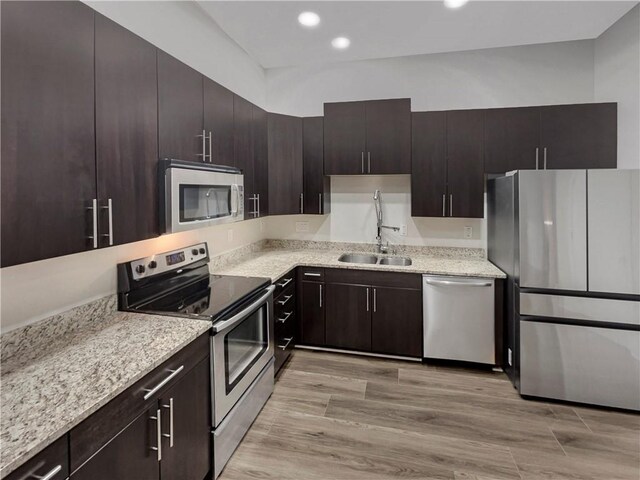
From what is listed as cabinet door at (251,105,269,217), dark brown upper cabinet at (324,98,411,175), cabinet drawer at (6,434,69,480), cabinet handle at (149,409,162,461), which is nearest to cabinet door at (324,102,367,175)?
dark brown upper cabinet at (324,98,411,175)


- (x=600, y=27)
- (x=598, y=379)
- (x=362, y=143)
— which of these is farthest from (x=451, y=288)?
(x=600, y=27)

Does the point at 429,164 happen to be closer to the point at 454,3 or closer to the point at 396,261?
the point at 396,261

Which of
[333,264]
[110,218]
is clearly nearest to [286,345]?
[333,264]

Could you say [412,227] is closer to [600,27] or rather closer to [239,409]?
[600,27]

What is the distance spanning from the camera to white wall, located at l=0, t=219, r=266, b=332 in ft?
4.70

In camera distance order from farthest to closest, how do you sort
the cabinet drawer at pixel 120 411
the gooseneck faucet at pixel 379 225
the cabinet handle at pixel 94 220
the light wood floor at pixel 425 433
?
the gooseneck faucet at pixel 379 225
the light wood floor at pixel 425 433
the cabinet handle at pixel 94 220
the cabinet drawer at pixel 120 411

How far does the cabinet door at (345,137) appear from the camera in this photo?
3443 millimetres

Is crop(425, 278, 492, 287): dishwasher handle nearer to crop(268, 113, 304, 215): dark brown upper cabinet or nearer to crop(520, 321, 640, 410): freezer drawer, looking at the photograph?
crop(520, 321, 640, 410): freezer drawer

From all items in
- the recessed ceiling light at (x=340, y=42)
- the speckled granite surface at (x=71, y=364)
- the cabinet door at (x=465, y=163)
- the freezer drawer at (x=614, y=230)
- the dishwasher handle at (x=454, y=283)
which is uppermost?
the recessed ceiling light at (x=340, y=42)

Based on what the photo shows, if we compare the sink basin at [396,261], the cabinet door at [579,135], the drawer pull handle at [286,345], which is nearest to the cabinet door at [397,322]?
the sink basin at [396,261]

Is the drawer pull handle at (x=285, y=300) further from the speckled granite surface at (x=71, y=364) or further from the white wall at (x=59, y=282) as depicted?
the speckled granite surface at (x=71, y=364)

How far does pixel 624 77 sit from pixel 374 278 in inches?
102

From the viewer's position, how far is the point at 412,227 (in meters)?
3.69

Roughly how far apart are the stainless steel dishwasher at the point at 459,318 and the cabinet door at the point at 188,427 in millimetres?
2018
